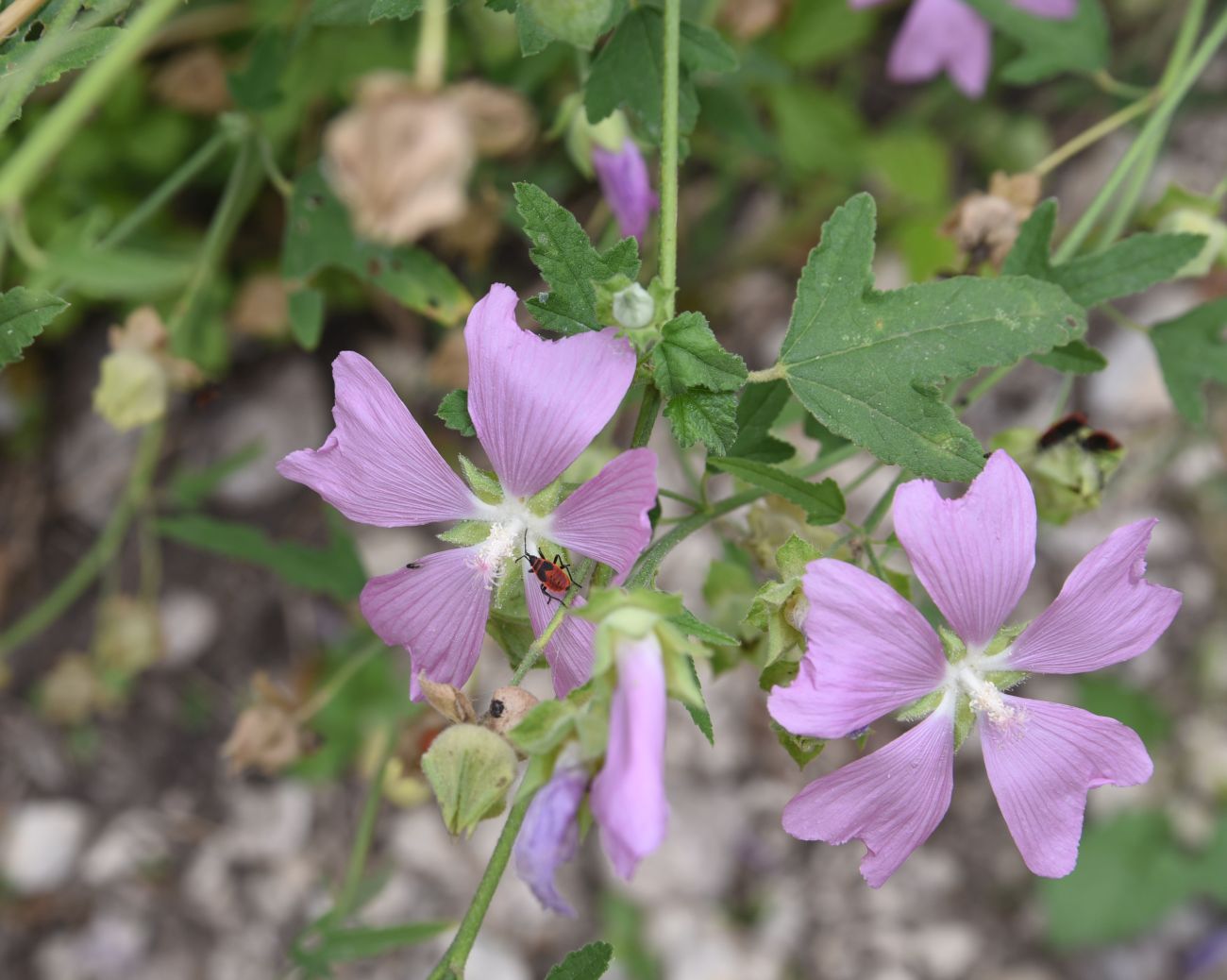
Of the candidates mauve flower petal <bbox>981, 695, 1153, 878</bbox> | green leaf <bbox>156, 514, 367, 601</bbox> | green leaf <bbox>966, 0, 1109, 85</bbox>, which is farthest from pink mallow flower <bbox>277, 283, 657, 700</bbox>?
green leaf <bbox>966, 0, 1109, 85</bbox>

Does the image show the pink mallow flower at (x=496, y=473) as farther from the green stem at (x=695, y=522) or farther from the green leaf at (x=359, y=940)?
the green leaf at (x=359, y=940)

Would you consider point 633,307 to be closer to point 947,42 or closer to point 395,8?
point 395,8

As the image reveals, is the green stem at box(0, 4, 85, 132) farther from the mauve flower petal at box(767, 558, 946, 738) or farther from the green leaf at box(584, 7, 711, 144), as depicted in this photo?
the mauve flower petal at box(767, 558, 946, 738)

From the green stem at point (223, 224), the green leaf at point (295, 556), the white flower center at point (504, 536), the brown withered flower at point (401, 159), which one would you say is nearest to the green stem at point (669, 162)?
the brown withered flower at point (401, 159)

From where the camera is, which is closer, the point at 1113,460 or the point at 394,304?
the point at 1113,460

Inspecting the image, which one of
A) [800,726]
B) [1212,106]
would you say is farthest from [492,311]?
[1212,106]

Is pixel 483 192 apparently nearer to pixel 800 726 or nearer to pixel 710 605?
pixel 710 605
